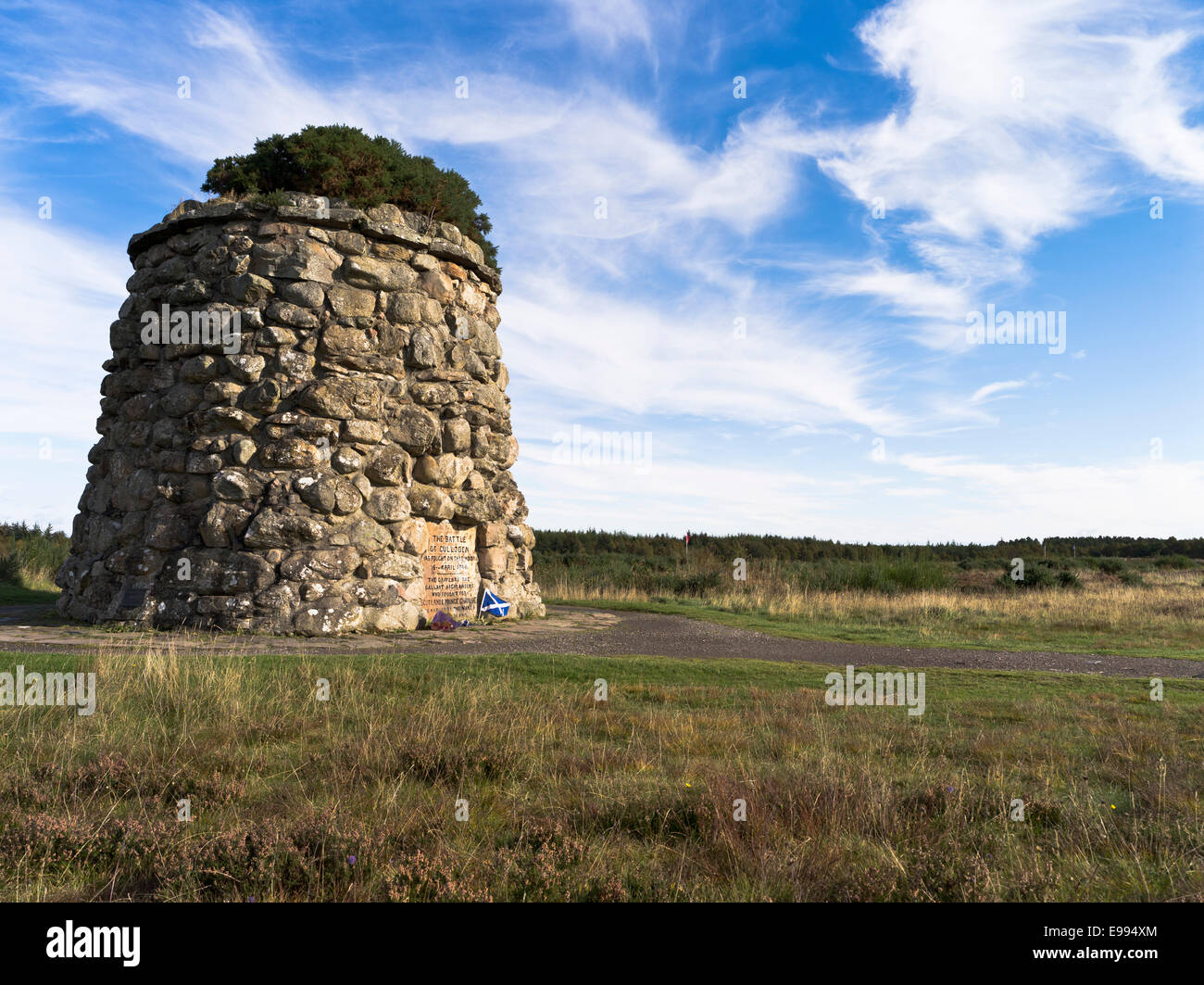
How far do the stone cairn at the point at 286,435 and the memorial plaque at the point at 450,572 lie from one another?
0.10 ft

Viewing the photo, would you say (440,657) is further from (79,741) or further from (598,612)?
(598,612)

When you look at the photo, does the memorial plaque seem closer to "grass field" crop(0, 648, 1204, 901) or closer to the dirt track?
the dirt track

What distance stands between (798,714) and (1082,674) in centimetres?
481

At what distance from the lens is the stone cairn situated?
10.5 meters

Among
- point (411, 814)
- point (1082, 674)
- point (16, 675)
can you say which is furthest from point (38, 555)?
point (1082, 674)

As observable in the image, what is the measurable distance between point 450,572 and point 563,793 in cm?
811

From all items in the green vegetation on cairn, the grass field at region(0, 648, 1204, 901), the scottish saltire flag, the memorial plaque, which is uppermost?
the green vegetation on cairn

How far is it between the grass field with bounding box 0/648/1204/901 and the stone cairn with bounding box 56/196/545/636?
3288 millimetres

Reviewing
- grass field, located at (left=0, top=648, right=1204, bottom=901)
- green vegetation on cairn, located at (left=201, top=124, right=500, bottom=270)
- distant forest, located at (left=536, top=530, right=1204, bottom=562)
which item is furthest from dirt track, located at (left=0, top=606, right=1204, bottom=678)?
distant forest, located at (left=536, top=530, right=1204, bottom=562)

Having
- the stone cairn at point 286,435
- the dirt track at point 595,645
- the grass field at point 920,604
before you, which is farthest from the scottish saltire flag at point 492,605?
the grass field at point 920,604

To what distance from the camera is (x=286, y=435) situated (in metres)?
10.8

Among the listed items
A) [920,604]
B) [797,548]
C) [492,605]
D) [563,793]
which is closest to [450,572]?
[492,605]

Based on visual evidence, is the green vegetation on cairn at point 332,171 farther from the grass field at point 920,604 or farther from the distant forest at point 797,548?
the distant forest at point 797,548

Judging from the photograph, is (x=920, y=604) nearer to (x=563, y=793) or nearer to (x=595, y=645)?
(x=595, y=645)
